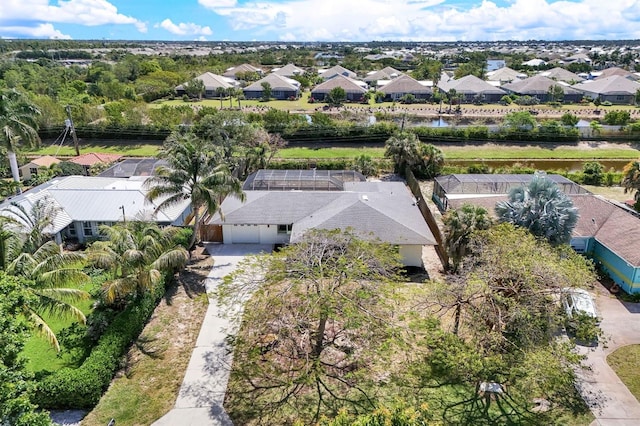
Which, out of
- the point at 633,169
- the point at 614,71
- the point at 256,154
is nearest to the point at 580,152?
the point at 633,169

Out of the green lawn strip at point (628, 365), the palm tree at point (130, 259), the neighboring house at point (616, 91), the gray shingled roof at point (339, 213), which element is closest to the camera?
the green lawn strip at point (628, 365)

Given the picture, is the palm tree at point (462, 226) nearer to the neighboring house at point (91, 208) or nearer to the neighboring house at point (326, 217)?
the neighboring house at point (326, 217)

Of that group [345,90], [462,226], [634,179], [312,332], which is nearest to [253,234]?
[312,332]

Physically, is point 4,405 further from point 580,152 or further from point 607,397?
point 580,152

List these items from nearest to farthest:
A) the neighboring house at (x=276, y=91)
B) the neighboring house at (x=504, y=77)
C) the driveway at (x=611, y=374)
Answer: the driveway at (x=611, y=374), the neighboring house at (x=276, y=91), the neighboring house at (x=504, y=77)

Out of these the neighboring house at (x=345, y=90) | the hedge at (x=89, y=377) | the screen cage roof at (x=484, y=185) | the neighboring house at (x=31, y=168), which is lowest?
the hedge at (x=89, y=377)

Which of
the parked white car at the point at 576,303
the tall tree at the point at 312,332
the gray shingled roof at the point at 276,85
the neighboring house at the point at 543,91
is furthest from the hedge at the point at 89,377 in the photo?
the neighboring house at the point at 543,91

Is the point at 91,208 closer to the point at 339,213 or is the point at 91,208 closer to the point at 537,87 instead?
the point at 339,213
